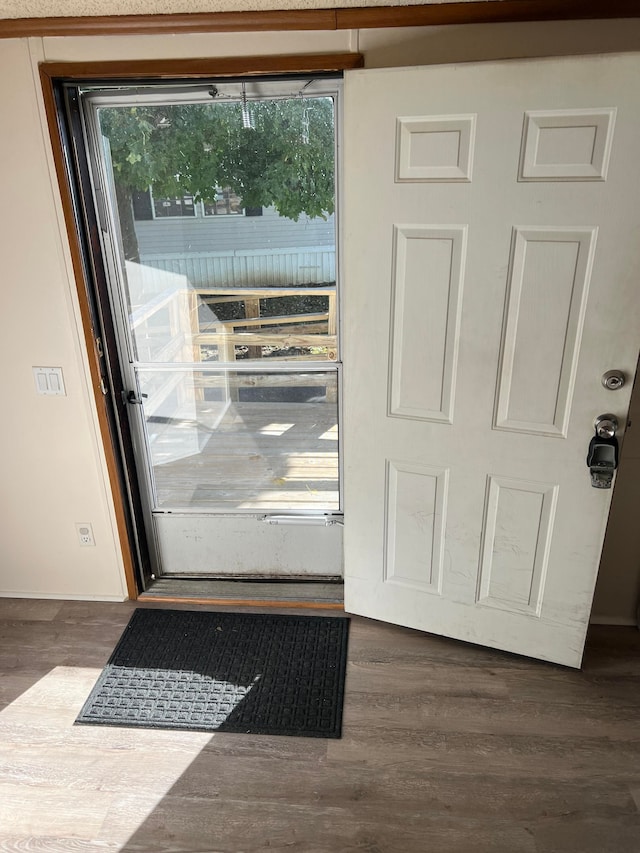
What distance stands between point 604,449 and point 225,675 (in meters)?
1.55

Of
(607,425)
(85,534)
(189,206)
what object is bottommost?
(85,534)

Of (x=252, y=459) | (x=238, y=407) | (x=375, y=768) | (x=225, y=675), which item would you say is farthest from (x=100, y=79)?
(x=375, y=768)

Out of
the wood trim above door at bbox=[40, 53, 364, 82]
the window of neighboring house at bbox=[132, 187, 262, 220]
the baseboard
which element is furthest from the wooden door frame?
the baseboard

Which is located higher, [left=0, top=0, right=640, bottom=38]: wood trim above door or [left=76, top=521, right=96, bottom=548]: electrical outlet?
[left=0, top=0, right=640, bottom=38]: wood trim above door

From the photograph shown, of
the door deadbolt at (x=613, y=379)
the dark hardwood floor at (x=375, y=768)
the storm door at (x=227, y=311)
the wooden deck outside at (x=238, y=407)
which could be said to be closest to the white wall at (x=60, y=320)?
the storm door at (x=227, y=311)

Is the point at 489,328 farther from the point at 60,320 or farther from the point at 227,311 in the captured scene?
the point at 60,320

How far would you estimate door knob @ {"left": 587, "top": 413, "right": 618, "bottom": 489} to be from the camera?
185 centimetres

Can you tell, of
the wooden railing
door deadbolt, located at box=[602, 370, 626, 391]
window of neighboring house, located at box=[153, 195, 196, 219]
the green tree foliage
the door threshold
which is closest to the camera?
door deadbolt, located at box=[602, 370, 626, 391]

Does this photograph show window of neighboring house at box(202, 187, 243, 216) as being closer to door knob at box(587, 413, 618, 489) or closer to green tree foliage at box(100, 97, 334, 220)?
green tree foliage at box(100, 97, 334, 220)

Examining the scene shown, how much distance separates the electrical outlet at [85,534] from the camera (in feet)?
8.34

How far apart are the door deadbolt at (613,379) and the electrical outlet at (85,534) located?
204 cm

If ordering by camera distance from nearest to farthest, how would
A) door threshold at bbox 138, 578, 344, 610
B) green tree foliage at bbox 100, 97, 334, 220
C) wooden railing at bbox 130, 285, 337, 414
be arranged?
green tree foliage at bbox 100, 97, 334, 220, wooden railing at bbox 130, 285, 337, 414, door threshold at bbox 138, 578, 344, 610

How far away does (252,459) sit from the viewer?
2.57 m

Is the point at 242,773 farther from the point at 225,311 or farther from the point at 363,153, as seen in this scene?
the point at 363,153
